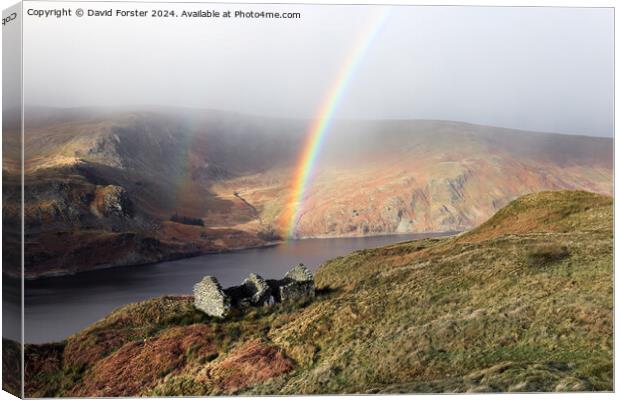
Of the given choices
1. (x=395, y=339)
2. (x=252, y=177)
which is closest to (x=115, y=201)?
(x=252, y=177)

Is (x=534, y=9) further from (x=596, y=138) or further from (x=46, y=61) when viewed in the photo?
(x=46, y=61)

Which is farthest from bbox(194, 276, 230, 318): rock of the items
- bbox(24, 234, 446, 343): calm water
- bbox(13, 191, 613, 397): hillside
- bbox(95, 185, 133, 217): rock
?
bbox(95, 185, 133, 217): rock

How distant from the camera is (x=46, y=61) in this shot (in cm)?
2502

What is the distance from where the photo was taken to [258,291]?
28.9 meters

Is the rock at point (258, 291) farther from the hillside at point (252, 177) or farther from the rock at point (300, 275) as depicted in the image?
the hillside at point (252, 177)

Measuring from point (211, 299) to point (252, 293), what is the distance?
146 cm

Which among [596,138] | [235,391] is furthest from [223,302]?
[596,138]

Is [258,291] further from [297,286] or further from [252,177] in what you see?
[252,177]

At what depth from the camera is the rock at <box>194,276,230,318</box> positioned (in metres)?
28.1

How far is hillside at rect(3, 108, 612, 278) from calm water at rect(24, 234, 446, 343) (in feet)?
2.41

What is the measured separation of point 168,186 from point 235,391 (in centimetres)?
2403

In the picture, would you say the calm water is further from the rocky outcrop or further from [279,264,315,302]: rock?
[279,264,315,302]: rock

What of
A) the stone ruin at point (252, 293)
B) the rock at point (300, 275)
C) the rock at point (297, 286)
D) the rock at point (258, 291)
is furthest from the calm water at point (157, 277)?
the rock at point (300, 275)

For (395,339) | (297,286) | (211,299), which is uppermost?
(297,286)
